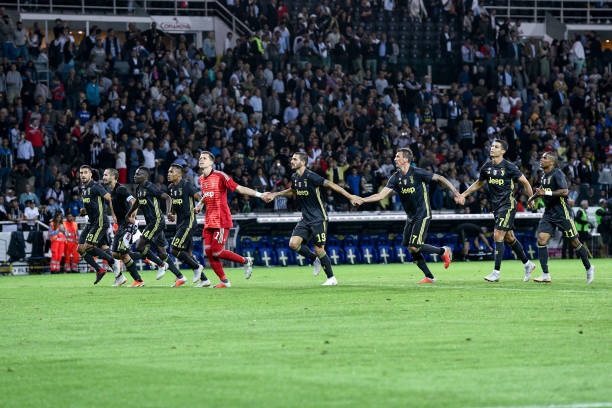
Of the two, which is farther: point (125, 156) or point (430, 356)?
point (125, 156)

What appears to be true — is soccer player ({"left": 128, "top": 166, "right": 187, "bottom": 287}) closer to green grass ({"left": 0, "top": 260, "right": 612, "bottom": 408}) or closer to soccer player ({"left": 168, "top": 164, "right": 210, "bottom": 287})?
soccer player ({"left": 168, "top": 164, "right": 210, "bottom": 287})

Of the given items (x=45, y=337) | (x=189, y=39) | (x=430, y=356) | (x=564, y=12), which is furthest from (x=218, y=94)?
(x=430, y=356)

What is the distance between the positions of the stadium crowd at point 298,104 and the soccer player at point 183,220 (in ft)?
41.0

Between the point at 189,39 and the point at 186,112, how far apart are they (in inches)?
403

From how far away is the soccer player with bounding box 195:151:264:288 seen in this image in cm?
2170

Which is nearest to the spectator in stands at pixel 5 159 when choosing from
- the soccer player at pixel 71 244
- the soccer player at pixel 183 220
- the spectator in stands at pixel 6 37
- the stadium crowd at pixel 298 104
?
the stadium crowd at pixel 298 104

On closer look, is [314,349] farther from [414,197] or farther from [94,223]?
[94,223]

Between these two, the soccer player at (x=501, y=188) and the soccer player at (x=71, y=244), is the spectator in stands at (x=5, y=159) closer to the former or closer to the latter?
the soccer player at (x=71, y=244)

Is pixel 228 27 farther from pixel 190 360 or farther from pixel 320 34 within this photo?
pixel 190 360

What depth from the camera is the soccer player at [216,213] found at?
21.7 metres

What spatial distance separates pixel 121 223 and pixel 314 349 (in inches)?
534

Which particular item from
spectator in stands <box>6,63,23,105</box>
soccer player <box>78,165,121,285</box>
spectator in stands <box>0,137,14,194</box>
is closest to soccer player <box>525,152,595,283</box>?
soccer player <box>78,165,121,285</box>

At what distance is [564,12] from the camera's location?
186 feet

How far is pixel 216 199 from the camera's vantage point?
72.0 ft
